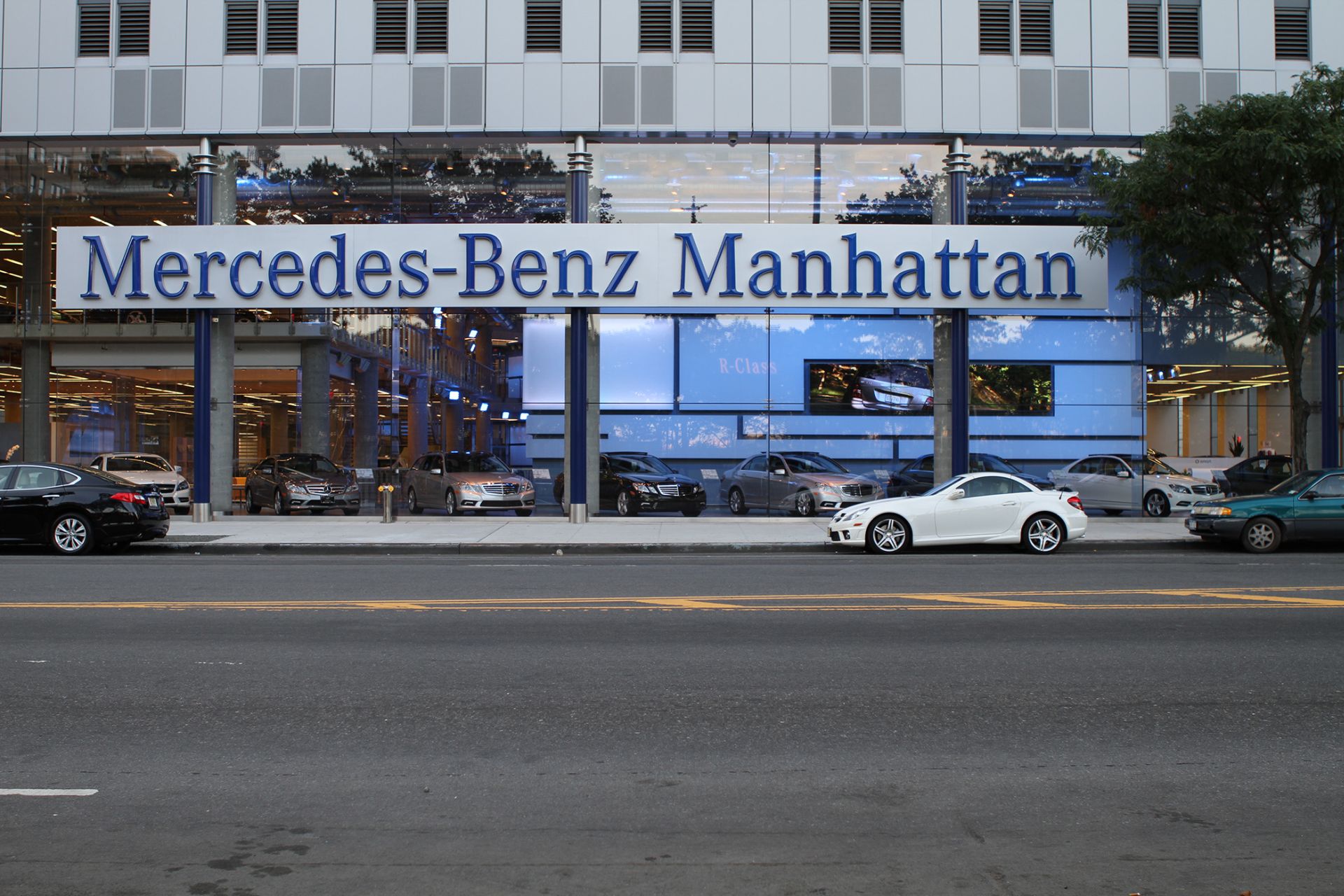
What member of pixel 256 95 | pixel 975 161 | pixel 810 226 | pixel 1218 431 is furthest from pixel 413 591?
pixel 1218 431

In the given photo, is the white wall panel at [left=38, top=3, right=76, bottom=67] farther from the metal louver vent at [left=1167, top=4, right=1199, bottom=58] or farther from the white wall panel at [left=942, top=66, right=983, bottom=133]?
the metal louver vent at [left=1167, top=4, right=1199, bottom=58]

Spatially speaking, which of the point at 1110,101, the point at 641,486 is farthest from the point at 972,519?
the point at 1110,101

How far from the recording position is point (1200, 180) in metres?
20.1

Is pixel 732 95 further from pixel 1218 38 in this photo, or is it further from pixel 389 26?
pixel 1218 38

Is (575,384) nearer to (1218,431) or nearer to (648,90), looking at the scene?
(648,90)

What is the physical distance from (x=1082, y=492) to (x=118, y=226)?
22264 millimetres

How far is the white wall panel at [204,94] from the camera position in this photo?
23391 millimetres

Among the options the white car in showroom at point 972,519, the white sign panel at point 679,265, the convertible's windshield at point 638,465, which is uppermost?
the white sign panel at point 679,265

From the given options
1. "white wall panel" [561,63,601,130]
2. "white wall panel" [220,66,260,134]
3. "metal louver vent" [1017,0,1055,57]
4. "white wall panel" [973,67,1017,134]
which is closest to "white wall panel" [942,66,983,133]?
"white wall panel" [973,67,1017,134]

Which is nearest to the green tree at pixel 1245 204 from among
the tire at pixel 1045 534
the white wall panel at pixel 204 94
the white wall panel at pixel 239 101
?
the tire at pixel 1045 534

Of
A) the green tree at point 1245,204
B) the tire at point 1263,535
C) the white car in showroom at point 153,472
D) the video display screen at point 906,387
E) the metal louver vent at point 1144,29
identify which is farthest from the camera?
the white car in showroom at point 153,472

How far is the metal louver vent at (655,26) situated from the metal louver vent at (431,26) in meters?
4.27

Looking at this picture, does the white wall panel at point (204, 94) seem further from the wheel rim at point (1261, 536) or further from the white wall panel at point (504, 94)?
the wheel rim at point (1261, 536)

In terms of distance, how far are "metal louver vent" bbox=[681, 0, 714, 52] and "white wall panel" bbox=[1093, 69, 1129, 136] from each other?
841 centimetres
